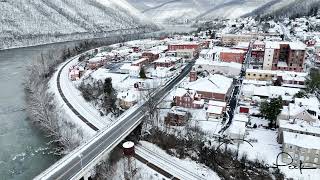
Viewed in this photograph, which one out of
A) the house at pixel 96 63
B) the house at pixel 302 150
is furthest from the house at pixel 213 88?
the house at pixel 96 63

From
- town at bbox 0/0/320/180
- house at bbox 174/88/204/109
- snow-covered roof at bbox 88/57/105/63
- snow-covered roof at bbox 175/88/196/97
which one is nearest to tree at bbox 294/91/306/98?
town at bbox 0/0/320/180

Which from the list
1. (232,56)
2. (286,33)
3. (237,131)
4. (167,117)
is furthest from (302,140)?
(286,33)

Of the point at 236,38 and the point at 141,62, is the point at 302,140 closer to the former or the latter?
the point at 141,62

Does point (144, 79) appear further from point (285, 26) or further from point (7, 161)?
point (285, 26)

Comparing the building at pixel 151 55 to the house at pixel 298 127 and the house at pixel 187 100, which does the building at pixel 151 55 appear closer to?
the house at pixel 187 100

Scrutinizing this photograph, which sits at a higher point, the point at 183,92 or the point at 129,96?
the point at 183,92

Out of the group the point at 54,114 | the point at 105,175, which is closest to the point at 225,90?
the point at 105,175
